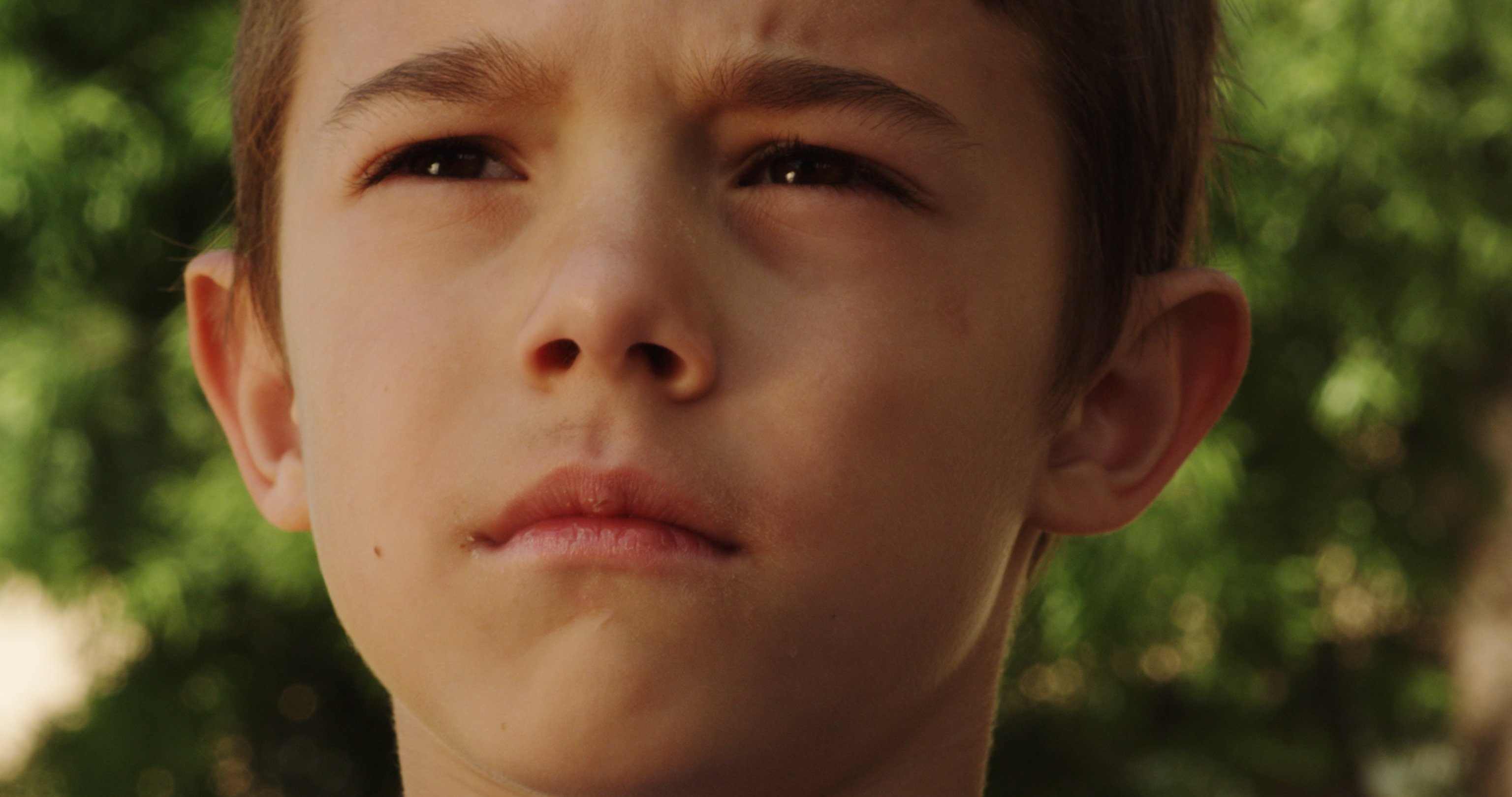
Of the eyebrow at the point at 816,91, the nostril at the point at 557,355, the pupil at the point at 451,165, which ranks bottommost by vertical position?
the nostril at the point at 557,355

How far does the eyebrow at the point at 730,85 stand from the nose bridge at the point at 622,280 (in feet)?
0.22

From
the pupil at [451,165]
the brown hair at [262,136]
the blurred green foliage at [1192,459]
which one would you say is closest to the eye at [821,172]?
the pupil at [451,165]

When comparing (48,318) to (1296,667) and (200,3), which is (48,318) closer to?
(200,3)

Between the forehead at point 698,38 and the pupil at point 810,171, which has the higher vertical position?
the forehead at point 698,38

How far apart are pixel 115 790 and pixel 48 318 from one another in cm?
161

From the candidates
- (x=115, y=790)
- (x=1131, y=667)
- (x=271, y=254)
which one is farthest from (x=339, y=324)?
(x=115, y=790)

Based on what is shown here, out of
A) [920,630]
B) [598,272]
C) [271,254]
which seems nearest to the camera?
[598,272]

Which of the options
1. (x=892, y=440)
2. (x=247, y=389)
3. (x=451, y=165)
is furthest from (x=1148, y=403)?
(x=247, y=389)

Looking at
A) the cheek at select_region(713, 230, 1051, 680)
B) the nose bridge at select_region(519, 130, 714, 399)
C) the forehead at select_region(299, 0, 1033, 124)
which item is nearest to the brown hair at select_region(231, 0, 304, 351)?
the forehead at select_region(299, 0, 1033, 124)

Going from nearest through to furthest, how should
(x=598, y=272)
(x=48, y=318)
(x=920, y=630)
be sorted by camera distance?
1. (x=598, y=272)
2. (x=920, y=630)
3. (x=48, y=318)

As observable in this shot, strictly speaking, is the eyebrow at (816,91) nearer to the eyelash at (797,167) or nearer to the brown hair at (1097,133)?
the eyelash at (797,167)

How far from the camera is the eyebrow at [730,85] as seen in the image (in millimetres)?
1116

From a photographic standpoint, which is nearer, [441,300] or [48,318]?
[441,300]

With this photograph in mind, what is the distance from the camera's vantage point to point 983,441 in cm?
121
